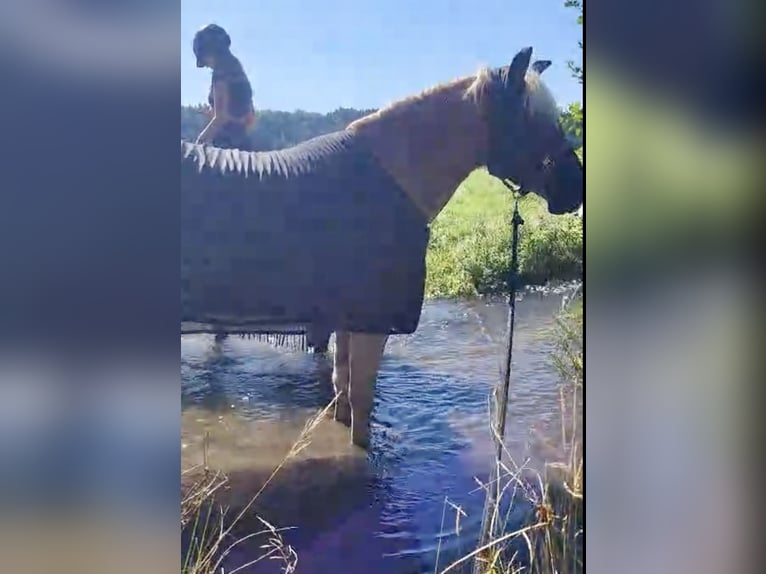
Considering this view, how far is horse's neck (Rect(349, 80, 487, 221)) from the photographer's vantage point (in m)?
2.24

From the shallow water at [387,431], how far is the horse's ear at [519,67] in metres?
0.63

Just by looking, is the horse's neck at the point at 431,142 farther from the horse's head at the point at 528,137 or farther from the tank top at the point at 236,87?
the tank top at the point at 236,87

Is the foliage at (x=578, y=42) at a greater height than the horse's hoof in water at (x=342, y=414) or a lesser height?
greater

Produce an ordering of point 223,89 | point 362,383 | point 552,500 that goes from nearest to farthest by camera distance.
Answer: point 223,89 → point 362,383 → point 552,500

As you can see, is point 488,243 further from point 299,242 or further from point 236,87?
point 236,87

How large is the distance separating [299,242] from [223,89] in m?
0.47

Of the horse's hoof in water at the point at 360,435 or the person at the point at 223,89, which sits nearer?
the person at the point at 223,89

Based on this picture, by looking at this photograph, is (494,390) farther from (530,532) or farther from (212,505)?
(212,505)

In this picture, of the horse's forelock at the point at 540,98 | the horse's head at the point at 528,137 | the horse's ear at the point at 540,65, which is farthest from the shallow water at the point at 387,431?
the horse's ear at the point at 540,65

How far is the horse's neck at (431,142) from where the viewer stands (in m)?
2.24

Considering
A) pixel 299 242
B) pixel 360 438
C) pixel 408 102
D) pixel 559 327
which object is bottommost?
pixel 360 438

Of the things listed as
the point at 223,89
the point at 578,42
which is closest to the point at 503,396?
the point at 578,42

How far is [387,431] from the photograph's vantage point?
225 centimetres

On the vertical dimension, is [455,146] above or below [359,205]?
above
